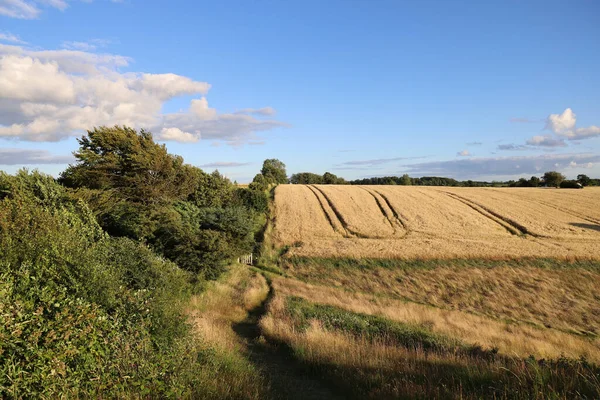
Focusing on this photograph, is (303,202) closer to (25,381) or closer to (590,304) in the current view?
(590,304)

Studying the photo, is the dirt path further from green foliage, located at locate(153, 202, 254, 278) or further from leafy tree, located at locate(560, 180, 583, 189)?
leafy tree, located at locate(560, 180, 583, 189)

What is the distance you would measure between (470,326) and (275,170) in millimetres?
99003

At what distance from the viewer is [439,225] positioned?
39531 millimetres

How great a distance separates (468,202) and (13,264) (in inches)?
2141

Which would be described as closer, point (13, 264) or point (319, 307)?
point (13, 264)

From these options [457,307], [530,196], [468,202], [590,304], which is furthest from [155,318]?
[530,196]

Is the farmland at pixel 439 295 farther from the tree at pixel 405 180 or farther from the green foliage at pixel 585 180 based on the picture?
the tree at pixel 405 180

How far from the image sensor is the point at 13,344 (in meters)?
4.78

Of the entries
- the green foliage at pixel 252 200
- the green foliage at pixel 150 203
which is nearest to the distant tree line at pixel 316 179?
the green foliage at pixel 252 200

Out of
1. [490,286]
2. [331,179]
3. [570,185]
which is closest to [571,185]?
[570,185]

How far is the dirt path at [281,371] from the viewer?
7680mm

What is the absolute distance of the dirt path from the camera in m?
7.68

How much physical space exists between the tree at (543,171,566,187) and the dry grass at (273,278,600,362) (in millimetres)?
77361

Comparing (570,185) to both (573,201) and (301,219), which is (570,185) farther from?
(301,219)
